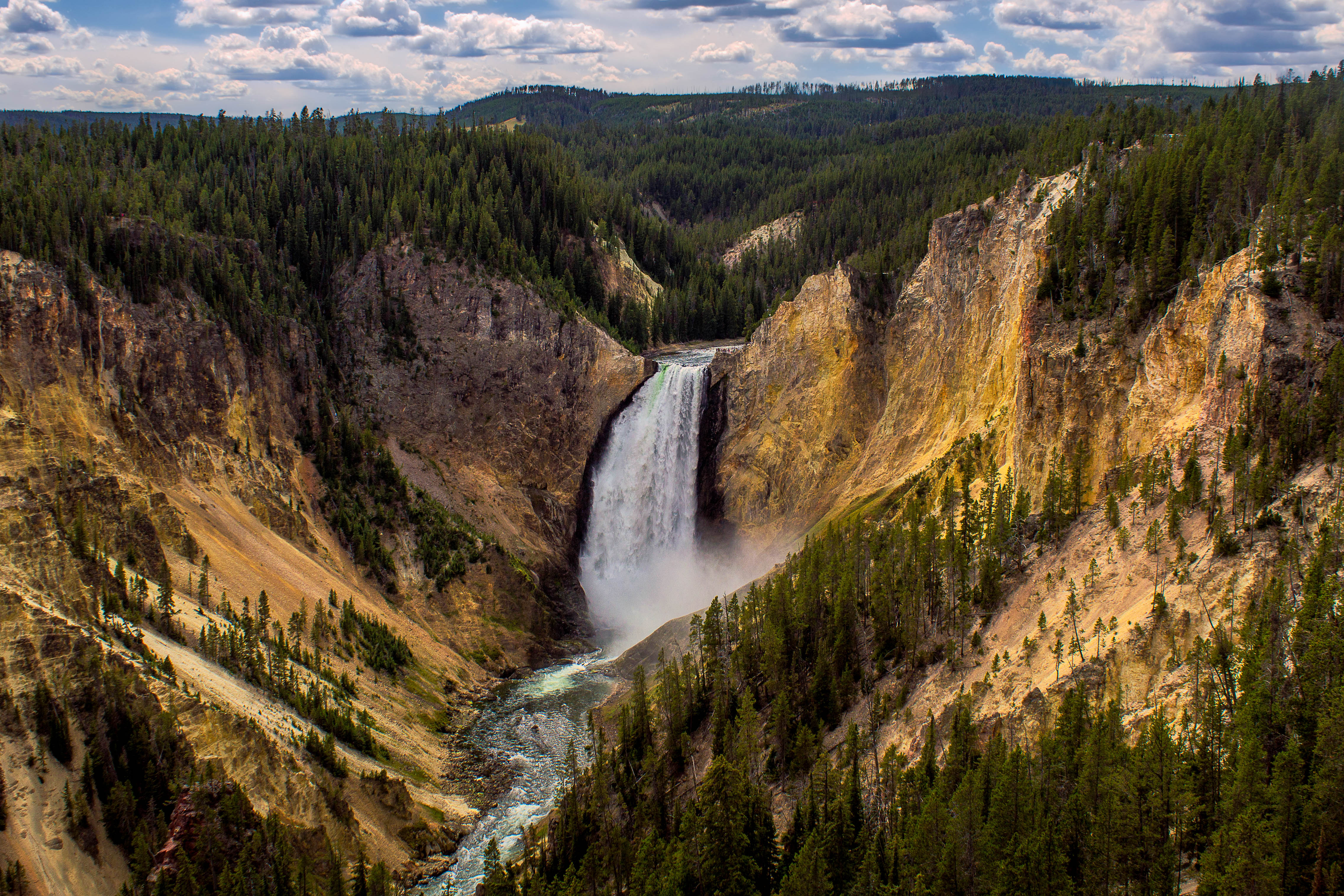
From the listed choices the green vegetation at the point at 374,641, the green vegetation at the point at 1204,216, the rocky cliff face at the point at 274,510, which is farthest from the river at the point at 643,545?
the green vegetation at the point at 1204,216

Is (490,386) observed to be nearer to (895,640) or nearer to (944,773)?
(895,640)

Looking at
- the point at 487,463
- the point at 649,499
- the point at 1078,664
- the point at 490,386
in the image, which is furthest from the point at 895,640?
the point at 490,386

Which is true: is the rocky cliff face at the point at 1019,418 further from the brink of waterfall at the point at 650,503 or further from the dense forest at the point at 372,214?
the dense forest at the point at 372,214

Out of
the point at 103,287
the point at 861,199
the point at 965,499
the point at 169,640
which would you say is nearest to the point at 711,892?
the point at 965,499

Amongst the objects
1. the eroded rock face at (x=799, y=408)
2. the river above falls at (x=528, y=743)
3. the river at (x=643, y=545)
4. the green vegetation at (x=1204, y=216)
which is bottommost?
the river above falls at (x=528, y=743)

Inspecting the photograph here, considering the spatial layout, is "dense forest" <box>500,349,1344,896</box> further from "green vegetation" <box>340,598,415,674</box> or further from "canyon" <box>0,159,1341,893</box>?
"green vegetation" <box>340,598,415,674</box>

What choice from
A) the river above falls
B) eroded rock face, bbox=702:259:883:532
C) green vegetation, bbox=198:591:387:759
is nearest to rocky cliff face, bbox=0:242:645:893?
green vegetation, bbox=198:591:387:759

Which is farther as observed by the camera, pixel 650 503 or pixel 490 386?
pixel 490 386
